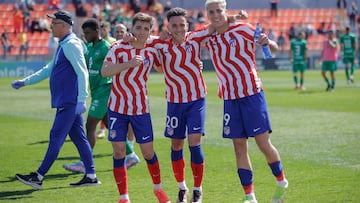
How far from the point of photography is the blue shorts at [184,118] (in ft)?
29.9

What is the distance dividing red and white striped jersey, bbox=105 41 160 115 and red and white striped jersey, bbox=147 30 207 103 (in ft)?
0.49

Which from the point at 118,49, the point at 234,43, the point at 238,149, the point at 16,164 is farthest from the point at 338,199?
the point at 16,164

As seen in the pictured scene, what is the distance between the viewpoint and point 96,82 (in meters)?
12.4

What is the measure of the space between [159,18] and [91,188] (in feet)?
109

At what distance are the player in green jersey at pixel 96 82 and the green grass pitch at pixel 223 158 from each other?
42 centimetres

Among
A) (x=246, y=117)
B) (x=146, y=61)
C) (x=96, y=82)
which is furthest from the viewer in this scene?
(x=96, y=82)

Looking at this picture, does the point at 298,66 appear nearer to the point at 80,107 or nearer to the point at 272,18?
the point at 80,107

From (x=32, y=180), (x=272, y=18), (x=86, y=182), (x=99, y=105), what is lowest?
(x=272, y=18)

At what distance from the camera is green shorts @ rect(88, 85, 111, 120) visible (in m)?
12.2

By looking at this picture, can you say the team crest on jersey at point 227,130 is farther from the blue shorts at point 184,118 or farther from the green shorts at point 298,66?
the green shorts at point 298,66

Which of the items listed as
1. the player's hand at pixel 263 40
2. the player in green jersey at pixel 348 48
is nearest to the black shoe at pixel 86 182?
the player's hand at pixel 263 40

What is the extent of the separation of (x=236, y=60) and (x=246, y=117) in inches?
24.6

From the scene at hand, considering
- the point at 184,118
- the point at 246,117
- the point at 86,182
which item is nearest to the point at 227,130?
the point at 246,117

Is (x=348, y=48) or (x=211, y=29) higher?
(x=211, y=29)
